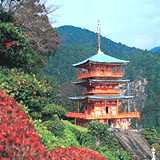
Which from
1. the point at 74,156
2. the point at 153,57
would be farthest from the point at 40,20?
the point at 153,57

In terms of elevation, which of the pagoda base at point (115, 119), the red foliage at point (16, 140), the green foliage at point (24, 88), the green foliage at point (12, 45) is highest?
the green foliage at point (12, 45)

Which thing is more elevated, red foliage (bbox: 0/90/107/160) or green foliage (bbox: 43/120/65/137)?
red foliage (bbox: 0/90/107/160)

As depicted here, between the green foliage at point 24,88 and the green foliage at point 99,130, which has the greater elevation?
the green foliage at point 24,88

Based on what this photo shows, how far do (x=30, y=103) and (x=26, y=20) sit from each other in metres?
7.84

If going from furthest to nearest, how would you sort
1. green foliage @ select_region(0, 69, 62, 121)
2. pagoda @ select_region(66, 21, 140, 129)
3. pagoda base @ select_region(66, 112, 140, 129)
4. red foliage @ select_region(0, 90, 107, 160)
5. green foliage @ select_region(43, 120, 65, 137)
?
pagoda @ select_region(66, 21, 140, 129), pagoda base @ select_region(66, 112, 140, 129), green foliage @ select_region(43, 120, 65, 137), green foliage @ select_region(0, 69, 62, 121), red foliage @ select_region(0, 90, 107, 160)

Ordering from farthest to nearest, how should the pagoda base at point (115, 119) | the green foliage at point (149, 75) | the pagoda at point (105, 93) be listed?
the green foliage at point (149, 75) < the pagoda at point (105, 93) < the pagoda base at point (115, 119)

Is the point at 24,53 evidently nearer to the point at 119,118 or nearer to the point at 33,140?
the point at 33,140

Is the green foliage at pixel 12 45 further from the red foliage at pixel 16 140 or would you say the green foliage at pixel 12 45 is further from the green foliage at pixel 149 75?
the green foliage at pixel 149 75

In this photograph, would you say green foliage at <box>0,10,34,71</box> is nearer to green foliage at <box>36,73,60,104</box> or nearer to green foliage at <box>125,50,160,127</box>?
green foliage at <box>36,73,60,104</box>

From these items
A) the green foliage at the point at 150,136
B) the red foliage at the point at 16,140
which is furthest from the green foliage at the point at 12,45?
the green foliage at the point at 150,136

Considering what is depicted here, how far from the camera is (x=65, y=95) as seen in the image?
1572 inches

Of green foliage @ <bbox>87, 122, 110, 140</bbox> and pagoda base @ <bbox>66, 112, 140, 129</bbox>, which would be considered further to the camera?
pagoda base @ <bbox>66, 112, 140, 129</bbox>

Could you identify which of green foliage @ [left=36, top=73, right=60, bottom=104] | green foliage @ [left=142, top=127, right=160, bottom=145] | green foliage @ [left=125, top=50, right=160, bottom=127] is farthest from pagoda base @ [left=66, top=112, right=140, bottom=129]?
green foliage @ [left=125, top=50, right=160, bottom=127]

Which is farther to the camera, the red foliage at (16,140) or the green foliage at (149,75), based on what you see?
the green foliage at (149,75)
